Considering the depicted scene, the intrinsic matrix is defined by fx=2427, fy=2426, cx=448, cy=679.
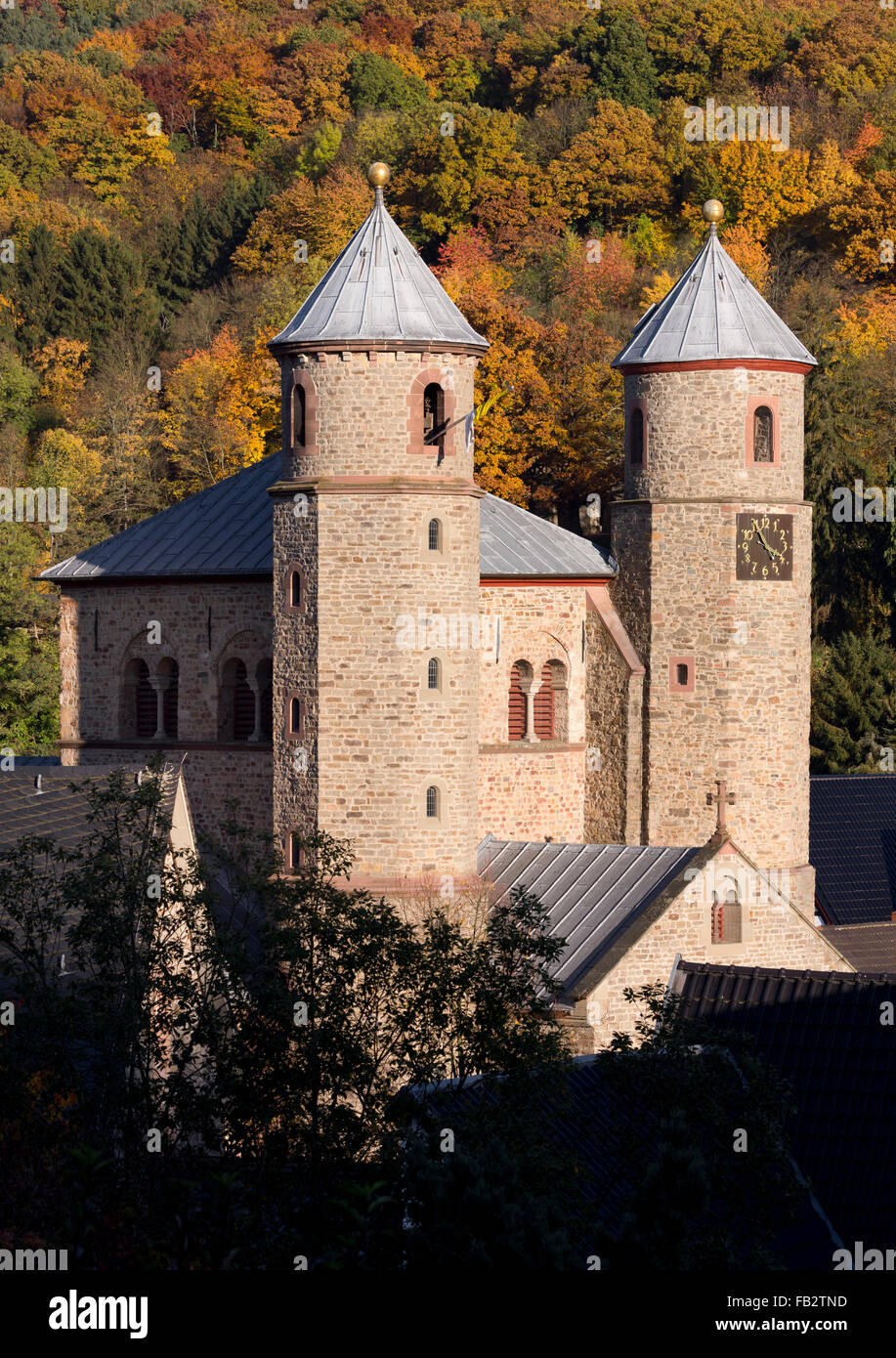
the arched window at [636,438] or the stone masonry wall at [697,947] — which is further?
the arched window at [636,438]

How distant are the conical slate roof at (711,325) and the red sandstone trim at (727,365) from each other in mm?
50

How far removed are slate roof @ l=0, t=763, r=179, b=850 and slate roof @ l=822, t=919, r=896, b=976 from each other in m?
14.1

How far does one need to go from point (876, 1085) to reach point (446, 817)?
8090 mm

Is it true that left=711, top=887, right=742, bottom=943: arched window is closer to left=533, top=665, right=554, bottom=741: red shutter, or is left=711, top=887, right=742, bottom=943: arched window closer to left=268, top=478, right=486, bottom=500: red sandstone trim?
left=268, top=478, right=486, bottom=500: red sandstone trim

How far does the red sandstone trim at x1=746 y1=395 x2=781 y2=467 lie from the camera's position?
3538cm

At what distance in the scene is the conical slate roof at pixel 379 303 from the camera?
30688 mm

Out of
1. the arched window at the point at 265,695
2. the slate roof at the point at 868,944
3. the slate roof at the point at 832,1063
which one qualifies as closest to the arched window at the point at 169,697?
the arched window at the point at 265,695

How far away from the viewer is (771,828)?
35.1 m

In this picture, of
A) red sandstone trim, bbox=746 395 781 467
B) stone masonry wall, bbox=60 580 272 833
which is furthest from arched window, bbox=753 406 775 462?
stone masonry wall, bbox=60 580 272 833

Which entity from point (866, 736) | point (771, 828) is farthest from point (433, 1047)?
point (866, 736)

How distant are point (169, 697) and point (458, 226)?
41.8 metres

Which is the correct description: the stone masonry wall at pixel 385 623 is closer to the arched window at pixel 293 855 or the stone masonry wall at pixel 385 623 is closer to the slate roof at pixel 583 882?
the arched window at pixel 293 855

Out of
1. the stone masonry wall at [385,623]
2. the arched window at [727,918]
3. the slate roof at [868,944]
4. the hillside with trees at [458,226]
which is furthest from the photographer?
the hillside with trees at [458,226]

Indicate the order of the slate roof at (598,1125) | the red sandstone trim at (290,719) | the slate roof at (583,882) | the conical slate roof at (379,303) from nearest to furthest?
the slate roof at (598,1125) < the slate roof at (583,882) < the conical slate roof at (379,303) < the red sandstone trim at (290,719)
